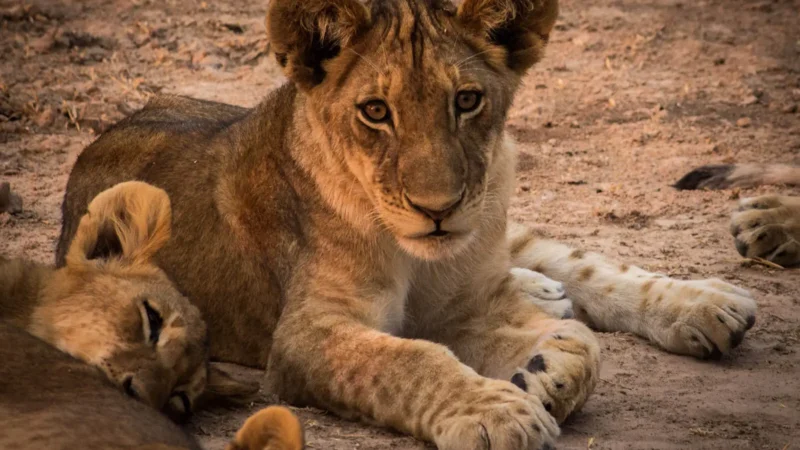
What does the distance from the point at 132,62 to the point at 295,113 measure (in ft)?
14.1

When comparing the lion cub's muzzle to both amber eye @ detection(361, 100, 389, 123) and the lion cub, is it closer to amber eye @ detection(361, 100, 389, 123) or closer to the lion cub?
amber eye @ detection(361, 100, 389, 123)

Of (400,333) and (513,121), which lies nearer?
(400,333)

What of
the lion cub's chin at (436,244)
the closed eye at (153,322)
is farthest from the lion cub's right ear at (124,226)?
the lion cub's chin at (436,244)

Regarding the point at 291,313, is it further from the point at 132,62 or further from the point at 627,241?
the point at 132,62

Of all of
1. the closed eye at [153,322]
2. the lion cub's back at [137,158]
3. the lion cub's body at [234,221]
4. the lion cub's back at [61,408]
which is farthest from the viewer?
the lion cub's back at [137,158]

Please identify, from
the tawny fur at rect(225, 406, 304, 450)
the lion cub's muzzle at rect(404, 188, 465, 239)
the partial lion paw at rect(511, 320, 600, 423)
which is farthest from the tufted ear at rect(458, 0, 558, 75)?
the tawny fur at rect(225, 406, 304, 450)

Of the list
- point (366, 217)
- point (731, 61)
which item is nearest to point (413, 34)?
point (366, 217)

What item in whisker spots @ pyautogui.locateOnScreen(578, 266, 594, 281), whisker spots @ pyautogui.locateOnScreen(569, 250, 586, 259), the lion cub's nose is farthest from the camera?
whisker spots @ pyautogui.locateOnScreen(569, 250, 586, 259)

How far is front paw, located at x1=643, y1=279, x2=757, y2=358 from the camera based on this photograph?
4398 millimetres

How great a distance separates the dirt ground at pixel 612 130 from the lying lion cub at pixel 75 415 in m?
0.58

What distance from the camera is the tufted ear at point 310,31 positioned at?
394 centimetres

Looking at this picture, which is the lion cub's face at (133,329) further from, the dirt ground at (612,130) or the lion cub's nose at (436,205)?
the lion cub's nose at (436,205)

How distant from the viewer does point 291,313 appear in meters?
4.06

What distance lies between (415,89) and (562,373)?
0.96 meters
